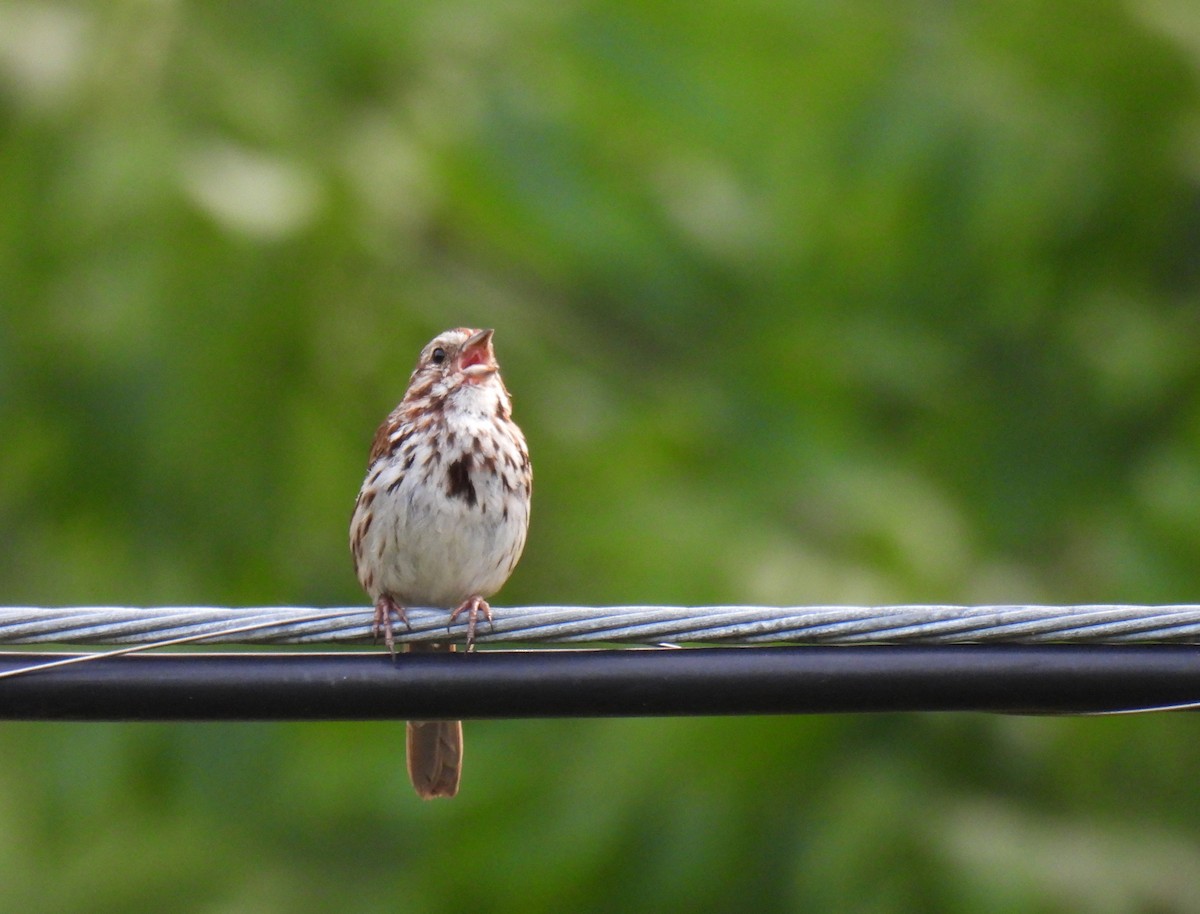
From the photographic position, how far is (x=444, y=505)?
5.66 m

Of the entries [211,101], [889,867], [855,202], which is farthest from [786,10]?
[889,867]

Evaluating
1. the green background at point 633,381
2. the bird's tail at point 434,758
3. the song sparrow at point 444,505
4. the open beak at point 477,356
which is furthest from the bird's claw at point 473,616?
the green background at point 633,381

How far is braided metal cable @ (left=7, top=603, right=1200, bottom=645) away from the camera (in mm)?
3477

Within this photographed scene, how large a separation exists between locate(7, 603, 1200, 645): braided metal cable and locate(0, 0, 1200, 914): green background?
270 cm

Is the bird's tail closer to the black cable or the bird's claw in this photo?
the bird's claw

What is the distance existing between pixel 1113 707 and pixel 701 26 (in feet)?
14.9

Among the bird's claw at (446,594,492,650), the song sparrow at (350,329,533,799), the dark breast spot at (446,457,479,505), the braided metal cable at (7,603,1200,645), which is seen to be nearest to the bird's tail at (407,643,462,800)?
the song sparrow at (350,329,533,799)

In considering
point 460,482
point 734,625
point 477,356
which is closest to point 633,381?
point 477,356

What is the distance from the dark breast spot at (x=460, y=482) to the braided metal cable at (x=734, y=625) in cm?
205

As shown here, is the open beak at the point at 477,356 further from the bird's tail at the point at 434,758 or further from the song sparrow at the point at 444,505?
the bird's tail at the point at 434,758

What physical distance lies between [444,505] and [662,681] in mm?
2233

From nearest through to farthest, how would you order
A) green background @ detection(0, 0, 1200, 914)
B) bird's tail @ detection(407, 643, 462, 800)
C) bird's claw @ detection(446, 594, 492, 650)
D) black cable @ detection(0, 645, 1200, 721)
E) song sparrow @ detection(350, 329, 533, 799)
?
black cable @ detection(0, 645, 1200, 721) → bird's claw @ detection(446, 594, 492, 650) → song sparrow @ detection(350, 329, 533, 799) → bird's tail @ detection(407, 643, 462, 800) → green background @ detection(0, 0, 1200, 914)

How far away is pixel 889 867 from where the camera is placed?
20.3 ft

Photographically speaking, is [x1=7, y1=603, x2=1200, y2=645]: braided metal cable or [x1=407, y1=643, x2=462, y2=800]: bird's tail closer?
[x1=7, y1=603, x2=1200, y2=645]: braided metal cable
